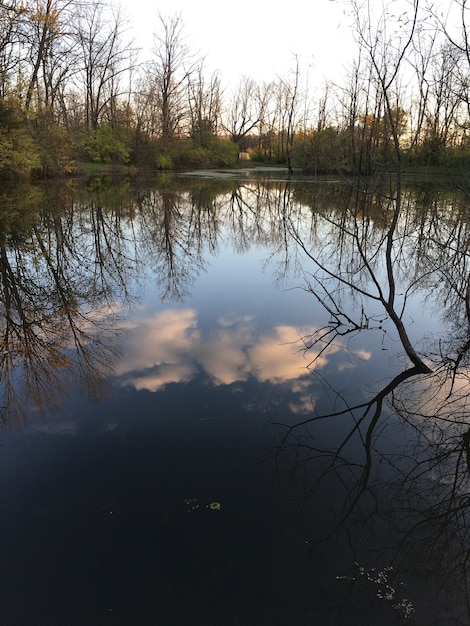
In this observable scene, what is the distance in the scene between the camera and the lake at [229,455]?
207cm

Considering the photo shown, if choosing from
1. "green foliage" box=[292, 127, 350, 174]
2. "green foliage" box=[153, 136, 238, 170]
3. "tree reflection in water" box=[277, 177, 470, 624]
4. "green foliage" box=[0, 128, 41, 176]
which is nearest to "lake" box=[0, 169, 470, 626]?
"tree reflection in water" box=[277, 177, 470, 624]

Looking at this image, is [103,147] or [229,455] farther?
[103,147]

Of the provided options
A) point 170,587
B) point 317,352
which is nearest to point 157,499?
point 170,587

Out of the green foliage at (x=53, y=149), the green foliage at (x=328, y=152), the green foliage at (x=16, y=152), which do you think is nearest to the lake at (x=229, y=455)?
the green foliage at (x=328, y=152)

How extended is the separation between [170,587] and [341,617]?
0.80 m

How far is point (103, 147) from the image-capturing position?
35.4m

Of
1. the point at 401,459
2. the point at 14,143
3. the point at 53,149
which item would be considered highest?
the point at 53,149

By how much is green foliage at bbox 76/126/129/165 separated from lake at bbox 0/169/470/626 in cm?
3121

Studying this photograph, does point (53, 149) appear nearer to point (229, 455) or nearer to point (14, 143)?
point (14, 143)

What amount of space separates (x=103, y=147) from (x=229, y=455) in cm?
3710

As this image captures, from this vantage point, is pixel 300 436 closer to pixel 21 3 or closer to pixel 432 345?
pixel 432 345

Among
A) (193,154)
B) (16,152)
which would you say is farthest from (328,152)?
(193,154)

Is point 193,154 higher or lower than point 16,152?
higher

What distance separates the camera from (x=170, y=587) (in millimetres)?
2061
